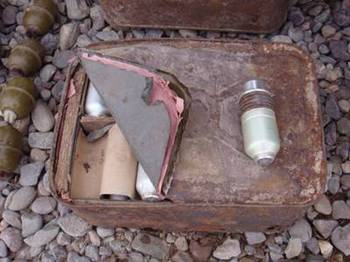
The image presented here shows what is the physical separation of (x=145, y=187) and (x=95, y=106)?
0.29 m

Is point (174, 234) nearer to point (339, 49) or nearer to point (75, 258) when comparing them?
point (75, 258)

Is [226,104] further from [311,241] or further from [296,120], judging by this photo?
[311,241]

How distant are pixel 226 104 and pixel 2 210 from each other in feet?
2.91

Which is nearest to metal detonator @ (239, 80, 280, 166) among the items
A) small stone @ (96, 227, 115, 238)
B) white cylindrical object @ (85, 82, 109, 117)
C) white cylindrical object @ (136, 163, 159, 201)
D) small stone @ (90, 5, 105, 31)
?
white cylindrical object @ (136, 163, 159, 201)

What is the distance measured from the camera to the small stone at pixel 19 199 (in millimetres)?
2025

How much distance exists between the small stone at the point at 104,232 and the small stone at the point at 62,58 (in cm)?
66

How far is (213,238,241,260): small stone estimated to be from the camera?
1922mm

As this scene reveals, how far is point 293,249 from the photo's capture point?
1927 mm

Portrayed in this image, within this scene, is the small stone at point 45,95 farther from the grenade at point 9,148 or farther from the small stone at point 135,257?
the small stone at point 135,257

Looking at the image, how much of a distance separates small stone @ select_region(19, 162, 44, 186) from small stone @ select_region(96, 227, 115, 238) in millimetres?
292

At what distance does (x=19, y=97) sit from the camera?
6.78 ft

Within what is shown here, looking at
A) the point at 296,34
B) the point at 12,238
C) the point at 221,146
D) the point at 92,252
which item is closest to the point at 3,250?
the point at 12,238

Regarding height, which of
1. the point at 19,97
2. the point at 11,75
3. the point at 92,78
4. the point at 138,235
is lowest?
the point at 138,235

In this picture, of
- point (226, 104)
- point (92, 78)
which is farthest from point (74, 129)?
point (226, 104)
